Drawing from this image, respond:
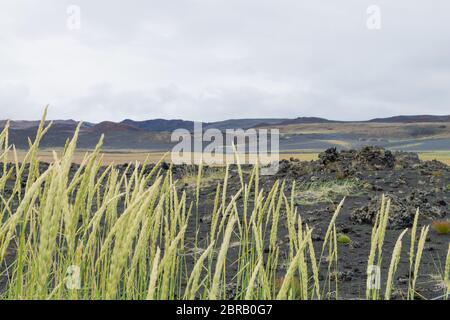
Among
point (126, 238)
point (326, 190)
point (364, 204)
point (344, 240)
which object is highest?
point (126, 238)

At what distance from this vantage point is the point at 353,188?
10656 mm

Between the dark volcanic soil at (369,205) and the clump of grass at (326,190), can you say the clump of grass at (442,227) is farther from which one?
the clump of grass at (326,190)

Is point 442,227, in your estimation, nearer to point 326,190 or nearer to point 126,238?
point 326,190

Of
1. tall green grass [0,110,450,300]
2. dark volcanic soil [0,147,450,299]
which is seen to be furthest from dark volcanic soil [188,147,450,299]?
tall green grass [0,110,450,300]

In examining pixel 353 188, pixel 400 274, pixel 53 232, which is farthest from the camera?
pixel 353 188

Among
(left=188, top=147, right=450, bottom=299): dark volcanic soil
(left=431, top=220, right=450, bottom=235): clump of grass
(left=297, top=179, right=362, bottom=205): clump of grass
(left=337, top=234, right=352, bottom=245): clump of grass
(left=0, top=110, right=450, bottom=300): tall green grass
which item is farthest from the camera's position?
(left=297, top=179, right=362, bottom=205): clump of grass

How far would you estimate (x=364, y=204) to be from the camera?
360 inches

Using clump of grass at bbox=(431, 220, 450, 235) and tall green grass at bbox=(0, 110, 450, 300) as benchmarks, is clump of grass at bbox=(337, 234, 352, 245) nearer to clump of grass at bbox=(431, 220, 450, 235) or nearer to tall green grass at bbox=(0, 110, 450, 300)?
clump of grass at bbox=(431, 220, 450, 235)

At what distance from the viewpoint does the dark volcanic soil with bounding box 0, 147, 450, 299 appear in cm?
574

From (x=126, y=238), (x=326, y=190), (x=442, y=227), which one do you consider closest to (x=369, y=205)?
(x=442, y=227)

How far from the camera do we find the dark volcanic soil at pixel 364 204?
5.74m
